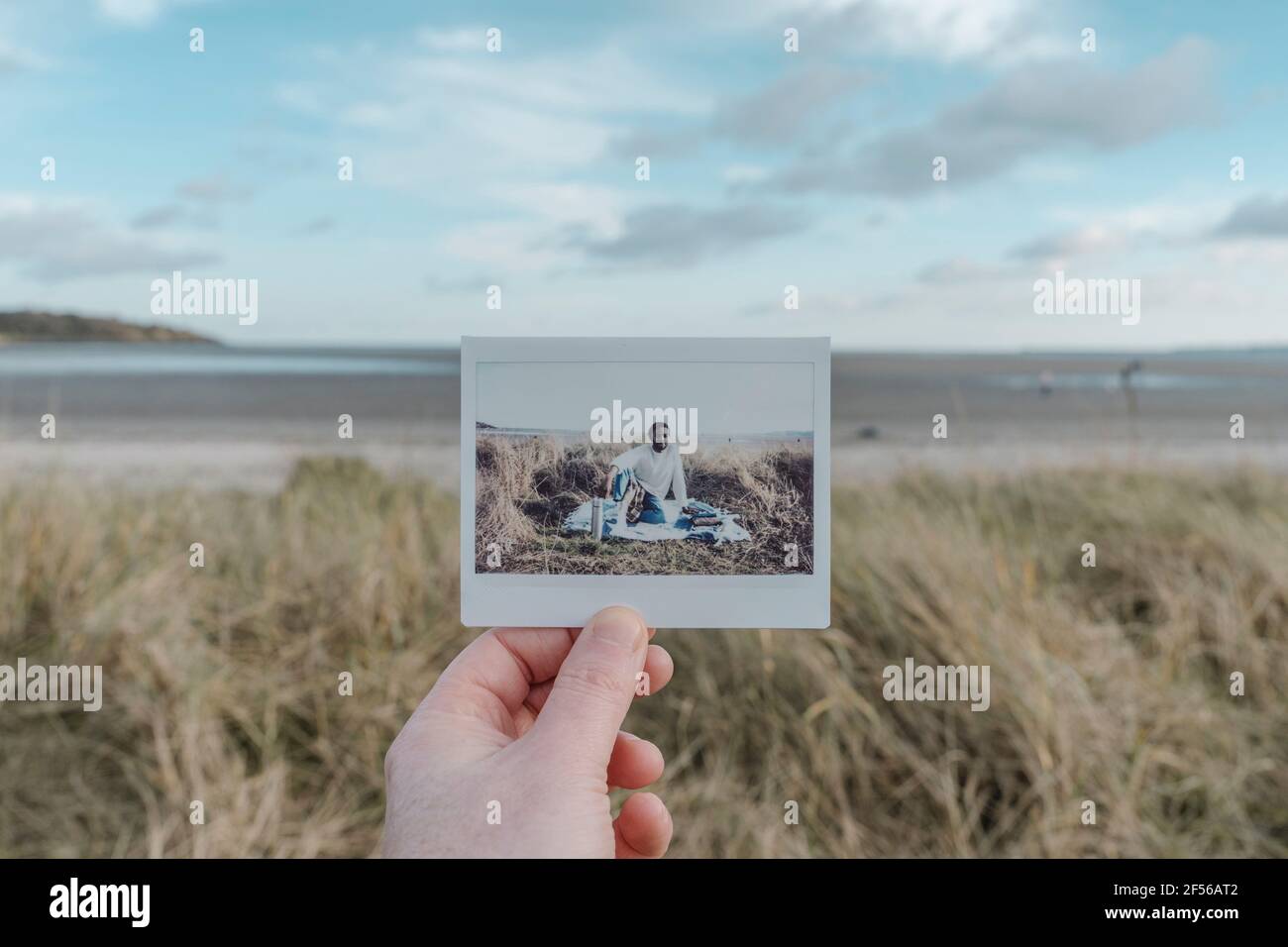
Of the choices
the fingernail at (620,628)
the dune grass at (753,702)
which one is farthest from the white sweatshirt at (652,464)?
the dune grass at (753,702)

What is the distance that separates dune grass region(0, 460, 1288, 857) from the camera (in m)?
2.69

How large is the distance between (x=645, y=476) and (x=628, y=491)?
4 cm

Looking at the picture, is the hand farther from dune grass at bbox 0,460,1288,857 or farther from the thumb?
dune grass at bbox 0,460,1288,857

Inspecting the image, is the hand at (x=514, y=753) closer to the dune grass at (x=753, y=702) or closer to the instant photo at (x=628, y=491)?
the instant photo at (x=628, y=491)

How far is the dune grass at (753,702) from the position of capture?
269cm

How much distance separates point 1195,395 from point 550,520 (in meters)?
21.9

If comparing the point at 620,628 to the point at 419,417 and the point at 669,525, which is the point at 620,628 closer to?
the point at 669,525

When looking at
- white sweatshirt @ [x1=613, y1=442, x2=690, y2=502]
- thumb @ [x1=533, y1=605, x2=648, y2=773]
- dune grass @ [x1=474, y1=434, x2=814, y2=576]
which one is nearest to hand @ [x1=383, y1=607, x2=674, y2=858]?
thumb @ [x1=533, y1=605, x2=648, y2=773]

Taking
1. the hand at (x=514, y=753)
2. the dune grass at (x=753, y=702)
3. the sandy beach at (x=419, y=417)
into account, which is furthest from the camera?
the sandy beach at (x=419, y=417)

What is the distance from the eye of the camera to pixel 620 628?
1489 mm

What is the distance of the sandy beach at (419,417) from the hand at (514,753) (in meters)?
2.82

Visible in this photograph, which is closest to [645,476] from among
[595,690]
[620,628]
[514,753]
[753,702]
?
[620,628]

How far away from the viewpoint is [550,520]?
1540 mm
